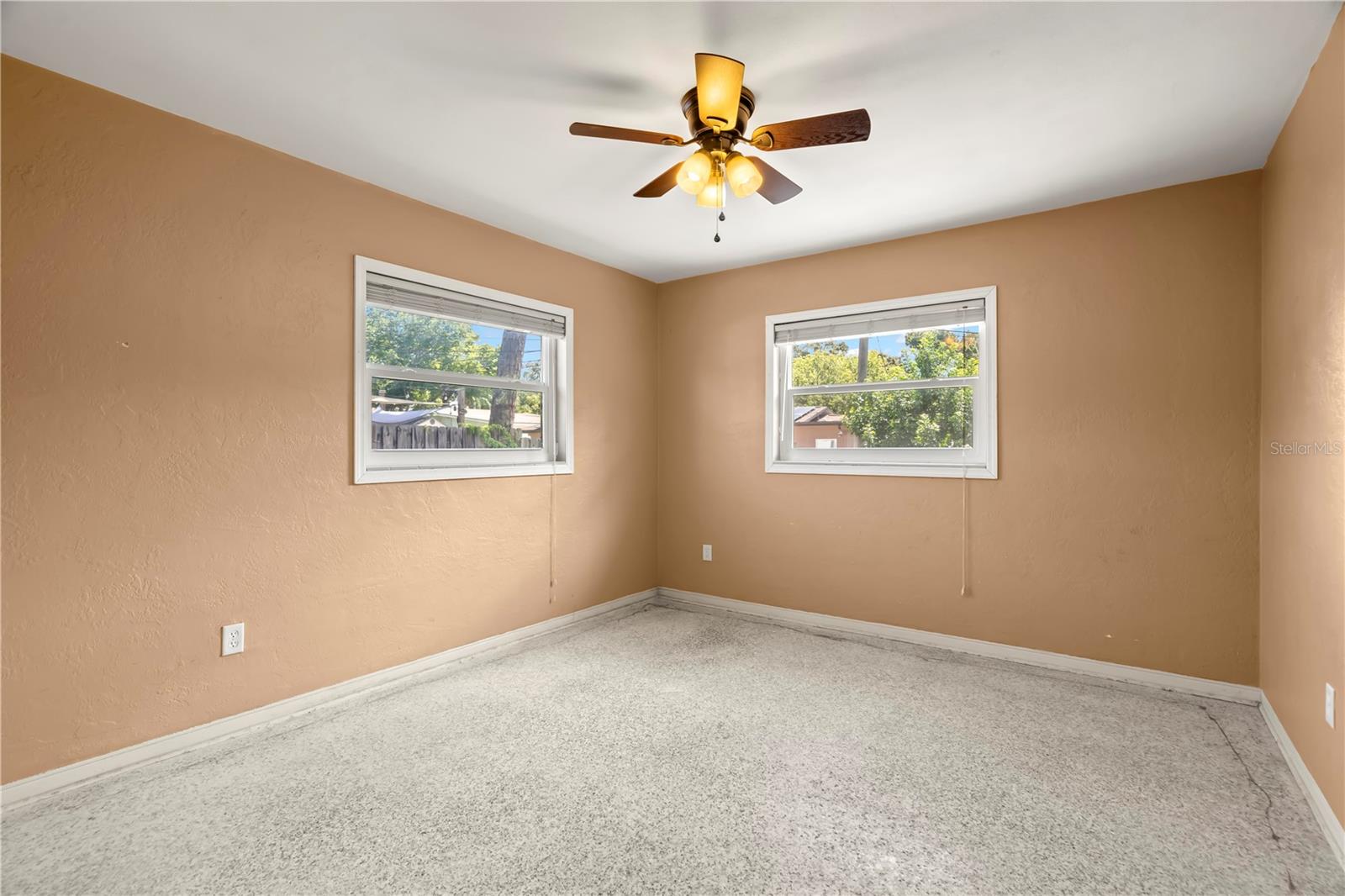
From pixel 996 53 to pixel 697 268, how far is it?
8.69 feet

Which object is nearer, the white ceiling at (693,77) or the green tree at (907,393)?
the white ceiling at (693,77)

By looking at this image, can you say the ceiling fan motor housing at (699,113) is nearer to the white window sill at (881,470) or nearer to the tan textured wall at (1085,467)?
the tan textured wall at (1085,467)

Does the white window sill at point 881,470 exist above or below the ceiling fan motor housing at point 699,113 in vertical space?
below

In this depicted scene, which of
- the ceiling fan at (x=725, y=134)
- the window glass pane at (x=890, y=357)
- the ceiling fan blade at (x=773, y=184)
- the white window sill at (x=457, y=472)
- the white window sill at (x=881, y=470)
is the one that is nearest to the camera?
the ceiling fan at (x=725, y=134)

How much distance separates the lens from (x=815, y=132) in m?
2.02

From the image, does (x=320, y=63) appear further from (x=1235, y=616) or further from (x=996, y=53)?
(x=1235, y=616)

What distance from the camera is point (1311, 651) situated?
84.4 inches

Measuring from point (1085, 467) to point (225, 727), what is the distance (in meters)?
4.18

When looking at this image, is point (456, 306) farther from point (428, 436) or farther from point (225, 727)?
point (225, 727)

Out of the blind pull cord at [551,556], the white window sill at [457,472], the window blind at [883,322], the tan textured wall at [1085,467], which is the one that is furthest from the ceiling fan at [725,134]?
the blind pull cord at [551,556]

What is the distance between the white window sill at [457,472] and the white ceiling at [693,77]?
4.69ft

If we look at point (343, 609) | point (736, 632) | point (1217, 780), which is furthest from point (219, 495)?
point (1217, 780)

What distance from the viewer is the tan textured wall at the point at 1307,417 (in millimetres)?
1898

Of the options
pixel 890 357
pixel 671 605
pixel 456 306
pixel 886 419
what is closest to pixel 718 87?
pixel 456 306
